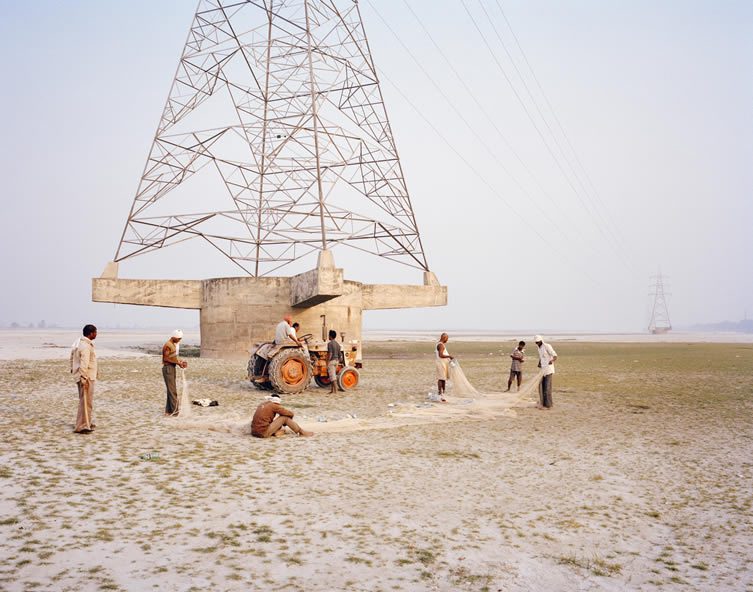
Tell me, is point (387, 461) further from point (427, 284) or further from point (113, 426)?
point (427, 284)

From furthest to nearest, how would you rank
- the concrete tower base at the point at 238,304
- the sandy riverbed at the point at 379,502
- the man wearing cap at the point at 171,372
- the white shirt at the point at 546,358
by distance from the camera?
the concrete tower base at the point at 238,304 → the white shirt at the point at 546,358 → the man wearing cap at the point at 171,372 → the sandy riverbed at the point at 379,502

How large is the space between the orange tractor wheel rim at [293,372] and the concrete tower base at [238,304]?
444 inches

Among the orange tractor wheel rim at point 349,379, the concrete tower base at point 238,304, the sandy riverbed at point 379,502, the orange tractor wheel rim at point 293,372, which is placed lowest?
the sandy riverbed at point 379,502

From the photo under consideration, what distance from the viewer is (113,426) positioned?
11562 millimetres

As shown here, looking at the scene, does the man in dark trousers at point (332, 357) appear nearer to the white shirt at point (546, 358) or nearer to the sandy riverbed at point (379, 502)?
the sandy riverbed at point (379, 502)

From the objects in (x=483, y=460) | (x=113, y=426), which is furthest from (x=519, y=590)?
(x=113, y=426)

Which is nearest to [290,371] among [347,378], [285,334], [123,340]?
[285,334]

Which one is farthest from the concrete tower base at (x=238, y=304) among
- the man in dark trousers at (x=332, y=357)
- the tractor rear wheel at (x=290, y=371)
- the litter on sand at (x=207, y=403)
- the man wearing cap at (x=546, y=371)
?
the man wearing cap at (x=546, y=371)

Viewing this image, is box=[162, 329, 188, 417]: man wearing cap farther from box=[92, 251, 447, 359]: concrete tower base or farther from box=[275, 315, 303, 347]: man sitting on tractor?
box=[92, 251, 447, 359]: concrete tower base

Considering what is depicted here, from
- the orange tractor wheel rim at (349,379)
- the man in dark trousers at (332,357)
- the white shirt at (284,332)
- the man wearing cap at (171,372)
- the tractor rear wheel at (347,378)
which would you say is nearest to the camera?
the man wearing cap at (171,372)

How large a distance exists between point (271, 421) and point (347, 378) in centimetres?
767

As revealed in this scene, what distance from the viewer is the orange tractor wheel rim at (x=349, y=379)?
1850 centimetres

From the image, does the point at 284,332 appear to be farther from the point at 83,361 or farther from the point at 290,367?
the point at 83,361

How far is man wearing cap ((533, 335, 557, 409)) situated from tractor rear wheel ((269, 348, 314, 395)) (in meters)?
6.32
